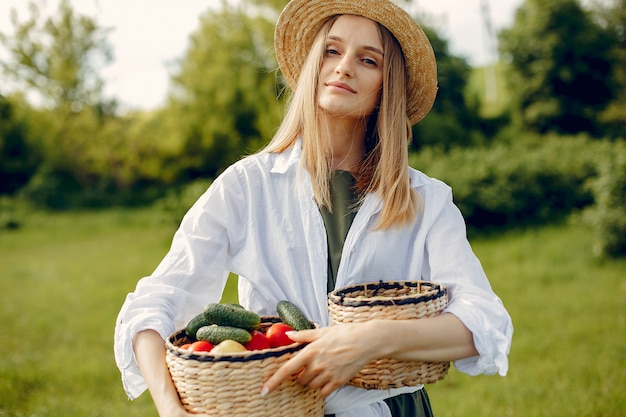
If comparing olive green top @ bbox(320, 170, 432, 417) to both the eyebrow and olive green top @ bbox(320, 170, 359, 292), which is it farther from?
the eyebrow

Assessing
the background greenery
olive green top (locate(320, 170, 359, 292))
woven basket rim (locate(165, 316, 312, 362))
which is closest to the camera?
woven basket rim (locate(165, 316, 312, 362))

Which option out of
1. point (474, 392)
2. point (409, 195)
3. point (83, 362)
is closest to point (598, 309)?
point (474, 392)

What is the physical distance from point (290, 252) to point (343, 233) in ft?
0.62

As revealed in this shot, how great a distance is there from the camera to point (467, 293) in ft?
6.01

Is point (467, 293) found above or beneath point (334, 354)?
above

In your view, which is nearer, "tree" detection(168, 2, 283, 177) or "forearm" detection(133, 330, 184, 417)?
"forearm" detection(133, 330, 184, 417)

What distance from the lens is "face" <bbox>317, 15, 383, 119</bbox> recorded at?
2109 millimetres

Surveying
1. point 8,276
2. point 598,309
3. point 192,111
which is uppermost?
point 192,111

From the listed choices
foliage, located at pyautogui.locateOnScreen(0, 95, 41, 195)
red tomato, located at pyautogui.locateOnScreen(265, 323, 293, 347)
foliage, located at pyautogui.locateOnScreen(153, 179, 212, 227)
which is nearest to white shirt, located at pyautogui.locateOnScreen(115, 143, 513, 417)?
red tomato, located at pyautogui.locateOnScreen(265, 323, 293, 347)

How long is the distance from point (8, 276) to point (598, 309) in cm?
869

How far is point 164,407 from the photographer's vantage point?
163 centimetres

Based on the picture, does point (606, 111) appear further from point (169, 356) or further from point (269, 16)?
point (169, 356)

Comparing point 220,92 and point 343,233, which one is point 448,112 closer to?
point 220,92

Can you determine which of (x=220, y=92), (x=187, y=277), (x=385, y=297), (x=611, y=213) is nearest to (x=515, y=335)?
(x=611, y=213)
